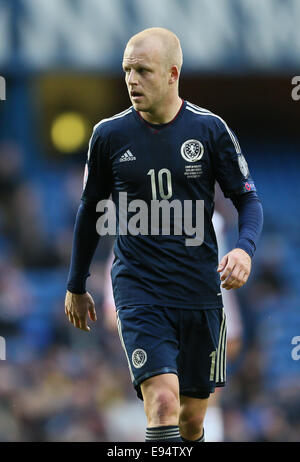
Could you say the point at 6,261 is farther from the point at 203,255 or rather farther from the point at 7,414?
the point at 203,255

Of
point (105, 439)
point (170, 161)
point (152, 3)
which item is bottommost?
point (105, 439)

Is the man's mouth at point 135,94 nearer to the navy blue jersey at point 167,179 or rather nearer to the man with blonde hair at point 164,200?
the man with blonde hair at point 164,200

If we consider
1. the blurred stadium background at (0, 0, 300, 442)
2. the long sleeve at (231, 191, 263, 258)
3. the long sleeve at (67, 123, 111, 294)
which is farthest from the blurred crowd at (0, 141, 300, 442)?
the long sleeve at (231, 191, 263, 258)

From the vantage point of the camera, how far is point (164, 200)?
5281 mm

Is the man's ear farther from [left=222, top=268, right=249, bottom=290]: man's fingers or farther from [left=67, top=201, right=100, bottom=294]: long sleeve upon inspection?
[left=222, top=268, right=249, bottom=290]: man's fingers

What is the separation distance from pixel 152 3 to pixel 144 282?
9525mm

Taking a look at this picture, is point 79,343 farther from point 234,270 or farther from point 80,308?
point 234,270

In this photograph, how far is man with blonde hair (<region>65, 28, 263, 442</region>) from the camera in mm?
5211

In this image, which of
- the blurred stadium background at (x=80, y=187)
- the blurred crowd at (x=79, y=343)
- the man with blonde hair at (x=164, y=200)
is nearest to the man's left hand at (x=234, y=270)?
the man with blonde hair at (x=164, y=200)

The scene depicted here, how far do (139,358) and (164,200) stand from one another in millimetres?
834

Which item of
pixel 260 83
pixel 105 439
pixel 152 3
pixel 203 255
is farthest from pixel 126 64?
pixel 260 83

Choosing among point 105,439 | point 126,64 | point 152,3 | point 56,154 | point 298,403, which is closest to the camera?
point 126,64

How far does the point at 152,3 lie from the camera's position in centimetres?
1417

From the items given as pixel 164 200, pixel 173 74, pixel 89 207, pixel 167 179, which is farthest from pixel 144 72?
pixel 89 207
